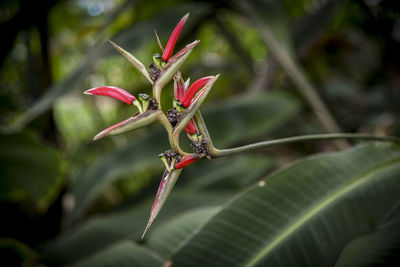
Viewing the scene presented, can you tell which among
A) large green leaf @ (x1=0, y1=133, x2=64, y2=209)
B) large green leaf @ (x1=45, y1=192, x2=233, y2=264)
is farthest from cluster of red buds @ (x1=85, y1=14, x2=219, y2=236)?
large green leaf @ (x1=0, y1=133, x2=64, y2=209)

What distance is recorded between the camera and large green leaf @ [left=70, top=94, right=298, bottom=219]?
740mm

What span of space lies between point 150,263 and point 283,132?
38.5 inches

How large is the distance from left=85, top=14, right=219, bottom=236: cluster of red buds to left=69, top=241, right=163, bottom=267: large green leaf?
253 mm

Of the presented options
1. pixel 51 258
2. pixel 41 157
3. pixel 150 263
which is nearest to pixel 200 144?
pixel 150 263

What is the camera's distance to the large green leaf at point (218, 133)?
74 cm

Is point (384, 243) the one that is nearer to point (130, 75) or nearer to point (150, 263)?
point (150, 263)

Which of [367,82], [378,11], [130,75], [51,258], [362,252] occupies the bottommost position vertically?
[362,252]

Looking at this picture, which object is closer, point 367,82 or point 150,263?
point 150,263

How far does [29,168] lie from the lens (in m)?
0.87

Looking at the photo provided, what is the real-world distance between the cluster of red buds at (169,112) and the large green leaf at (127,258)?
0.83ft

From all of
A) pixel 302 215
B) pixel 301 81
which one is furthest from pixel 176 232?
pixel 301 81

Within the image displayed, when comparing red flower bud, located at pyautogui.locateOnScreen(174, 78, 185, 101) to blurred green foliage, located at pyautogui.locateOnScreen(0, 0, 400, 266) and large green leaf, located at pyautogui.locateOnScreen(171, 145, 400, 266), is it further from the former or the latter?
blurred green foliage, located at pyautogui.locateOnScreen(0, 0, 400, 266)

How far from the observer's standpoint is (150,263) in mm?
447

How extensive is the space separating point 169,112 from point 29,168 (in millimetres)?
788
